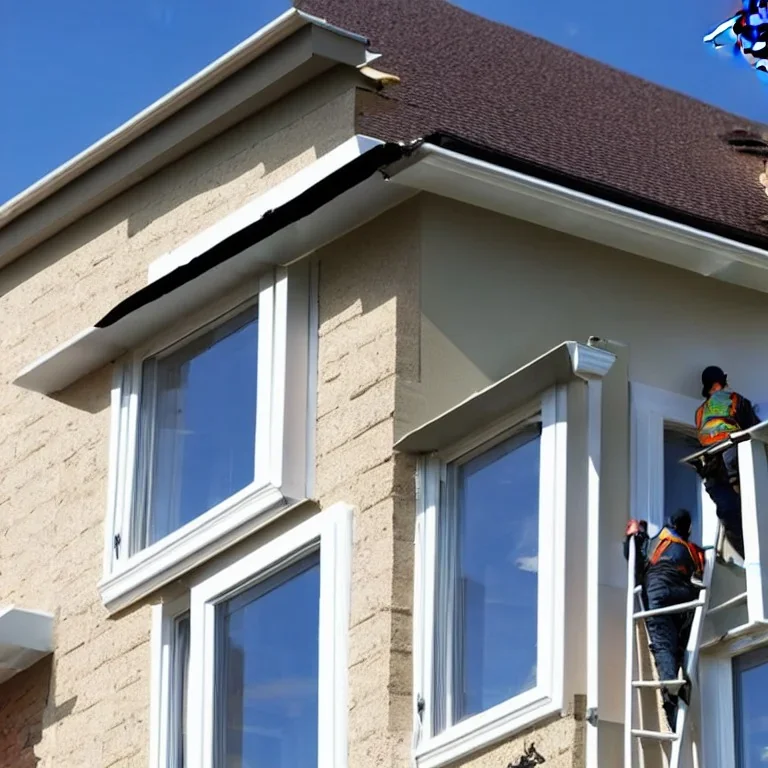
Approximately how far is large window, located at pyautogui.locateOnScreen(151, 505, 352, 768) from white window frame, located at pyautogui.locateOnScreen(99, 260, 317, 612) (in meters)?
0.23

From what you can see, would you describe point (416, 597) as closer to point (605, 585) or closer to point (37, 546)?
point (605, 585)

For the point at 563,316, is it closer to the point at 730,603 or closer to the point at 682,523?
the point at 682,523

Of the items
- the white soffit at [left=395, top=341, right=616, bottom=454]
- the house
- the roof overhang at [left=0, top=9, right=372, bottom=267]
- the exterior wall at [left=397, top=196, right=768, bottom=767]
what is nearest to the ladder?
the house

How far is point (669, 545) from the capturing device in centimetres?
1074

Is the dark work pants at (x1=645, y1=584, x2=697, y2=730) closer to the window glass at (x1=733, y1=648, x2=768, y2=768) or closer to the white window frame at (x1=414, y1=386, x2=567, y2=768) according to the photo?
the window glass at (x1=733, y1=648, x2=768, y2=768)

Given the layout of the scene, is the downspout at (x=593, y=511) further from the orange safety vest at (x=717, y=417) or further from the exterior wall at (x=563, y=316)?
the orange safety vest at (x=717, y=417)

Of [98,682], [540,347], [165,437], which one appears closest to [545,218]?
[540,347]

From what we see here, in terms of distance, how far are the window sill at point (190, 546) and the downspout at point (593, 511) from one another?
1.80 meters

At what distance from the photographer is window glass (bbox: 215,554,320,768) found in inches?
459

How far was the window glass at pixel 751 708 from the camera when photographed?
34.3 feet

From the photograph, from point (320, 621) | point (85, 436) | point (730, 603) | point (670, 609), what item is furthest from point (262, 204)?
point (730, 603)

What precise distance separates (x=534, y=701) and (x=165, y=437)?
363cm

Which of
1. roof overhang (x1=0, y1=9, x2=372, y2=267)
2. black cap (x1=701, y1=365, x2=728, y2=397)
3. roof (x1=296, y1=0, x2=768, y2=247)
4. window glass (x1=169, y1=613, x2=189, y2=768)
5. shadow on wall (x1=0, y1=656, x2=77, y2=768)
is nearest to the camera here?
black cap (x1=701, y1=365, x2=728, y2=397)

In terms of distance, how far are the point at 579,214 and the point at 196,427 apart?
8.59 ft
